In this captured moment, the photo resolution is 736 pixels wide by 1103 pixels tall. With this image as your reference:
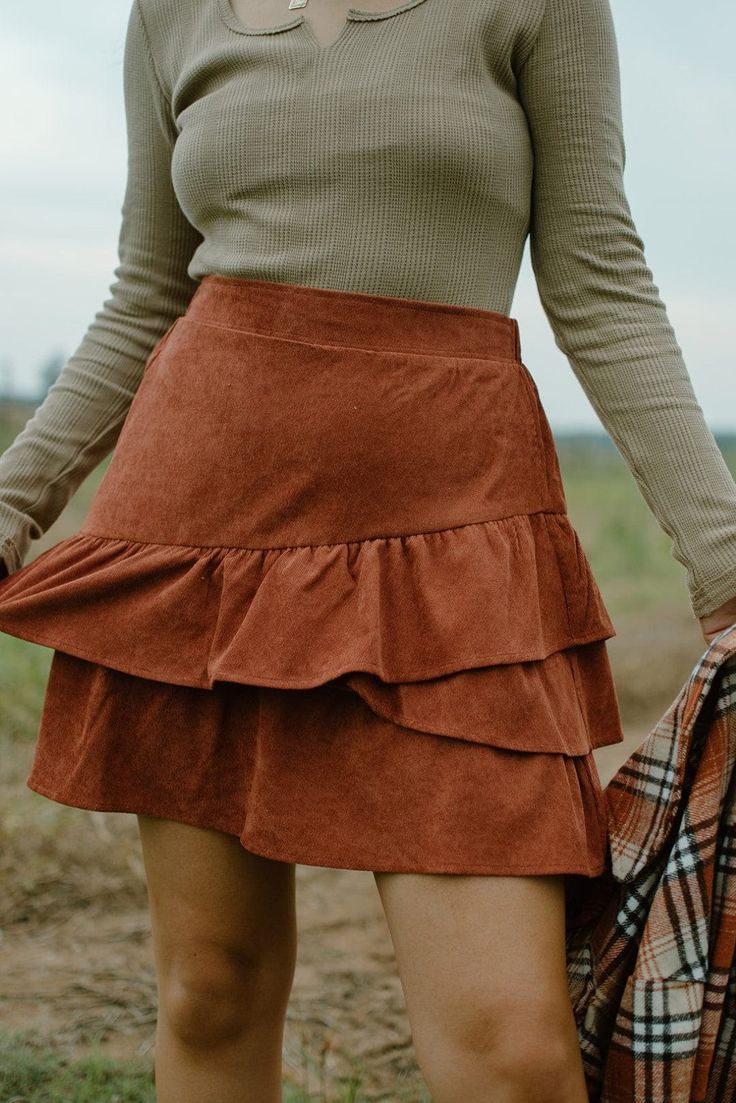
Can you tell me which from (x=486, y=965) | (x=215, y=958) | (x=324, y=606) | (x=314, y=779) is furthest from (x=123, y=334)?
(x=486, y=965)

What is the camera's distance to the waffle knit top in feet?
3.89

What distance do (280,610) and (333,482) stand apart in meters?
0.14

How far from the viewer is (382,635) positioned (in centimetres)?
110

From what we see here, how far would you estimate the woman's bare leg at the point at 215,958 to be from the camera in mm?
1265

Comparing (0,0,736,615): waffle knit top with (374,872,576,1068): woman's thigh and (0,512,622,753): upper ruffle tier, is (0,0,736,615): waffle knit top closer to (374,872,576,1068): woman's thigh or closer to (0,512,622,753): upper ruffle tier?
(0,512,622,753): upper ruffle tier

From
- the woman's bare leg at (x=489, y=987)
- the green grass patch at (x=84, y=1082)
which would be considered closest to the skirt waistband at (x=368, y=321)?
the woman's bare leg at (x=489, y=987)

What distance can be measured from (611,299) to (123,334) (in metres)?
0.66

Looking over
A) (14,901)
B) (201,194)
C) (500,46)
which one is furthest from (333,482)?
(14,901)

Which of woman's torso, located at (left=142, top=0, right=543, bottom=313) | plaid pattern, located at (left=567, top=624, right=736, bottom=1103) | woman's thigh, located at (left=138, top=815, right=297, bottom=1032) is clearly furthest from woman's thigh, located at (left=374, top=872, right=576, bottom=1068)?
woman's torso, located at (left=142, top=0, right=543, bottom=313)

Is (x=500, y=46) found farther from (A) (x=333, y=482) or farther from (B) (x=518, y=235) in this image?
(A) (x=333, y=482)

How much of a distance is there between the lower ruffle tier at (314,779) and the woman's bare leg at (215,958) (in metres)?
0.06

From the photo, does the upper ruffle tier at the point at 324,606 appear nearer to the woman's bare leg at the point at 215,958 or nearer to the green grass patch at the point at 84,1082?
the woman's bare leg at the point at 215,958

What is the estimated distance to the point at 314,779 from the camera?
44.9 inches

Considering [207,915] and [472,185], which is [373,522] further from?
[207,915]
